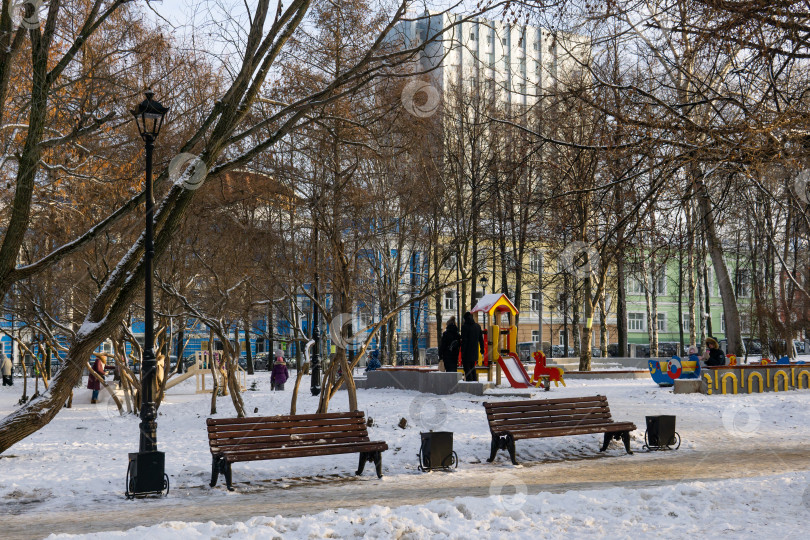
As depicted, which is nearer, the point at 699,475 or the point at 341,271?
the point at 699,475

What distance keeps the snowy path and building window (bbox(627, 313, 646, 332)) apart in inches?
2093

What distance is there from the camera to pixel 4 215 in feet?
52.4

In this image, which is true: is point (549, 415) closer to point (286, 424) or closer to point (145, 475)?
point (286, 424)

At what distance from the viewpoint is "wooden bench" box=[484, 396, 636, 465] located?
1102 cm

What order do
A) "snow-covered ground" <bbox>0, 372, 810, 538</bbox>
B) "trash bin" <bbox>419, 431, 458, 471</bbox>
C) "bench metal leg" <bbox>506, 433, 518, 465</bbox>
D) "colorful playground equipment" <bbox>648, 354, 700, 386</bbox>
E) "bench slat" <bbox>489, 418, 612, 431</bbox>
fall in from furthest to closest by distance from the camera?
"colorful playground equipment" <bbox>648, 354, 700, 386</bbox>, "bench slat" <bbox>489, 418, 612, 431</bbox>, "bench metal leg" <bbox>506, 433, 518, 465</bbox>, "trash bin" <bbox>419, 431, 458, 471</bbox>, "snow-covered ground" <bbox>0, 372, 810, 538</bbox>

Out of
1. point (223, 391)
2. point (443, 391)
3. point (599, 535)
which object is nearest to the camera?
point (599, 535)

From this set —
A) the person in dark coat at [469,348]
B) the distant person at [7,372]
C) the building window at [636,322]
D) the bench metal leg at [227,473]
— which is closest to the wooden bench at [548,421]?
the bench metal leg at [227,473]

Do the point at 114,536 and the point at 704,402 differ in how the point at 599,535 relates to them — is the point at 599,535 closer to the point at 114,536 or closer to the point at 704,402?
the point at 114,536

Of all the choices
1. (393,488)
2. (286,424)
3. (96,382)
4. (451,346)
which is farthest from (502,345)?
(393,488)

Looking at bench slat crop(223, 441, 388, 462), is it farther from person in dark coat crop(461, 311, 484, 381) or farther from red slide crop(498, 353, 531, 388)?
red slide crop(498, 353, 531, 388)

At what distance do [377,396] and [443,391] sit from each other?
6.24 feet

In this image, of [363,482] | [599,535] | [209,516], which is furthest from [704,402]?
[209,516]

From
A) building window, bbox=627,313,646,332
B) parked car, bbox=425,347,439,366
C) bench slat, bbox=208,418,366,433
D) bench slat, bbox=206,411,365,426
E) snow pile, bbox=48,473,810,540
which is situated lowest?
snow pile, bbox=48,473,810,540

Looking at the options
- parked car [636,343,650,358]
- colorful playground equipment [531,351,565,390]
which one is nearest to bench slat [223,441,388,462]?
colorful playground equipment [531,351,565,390]
